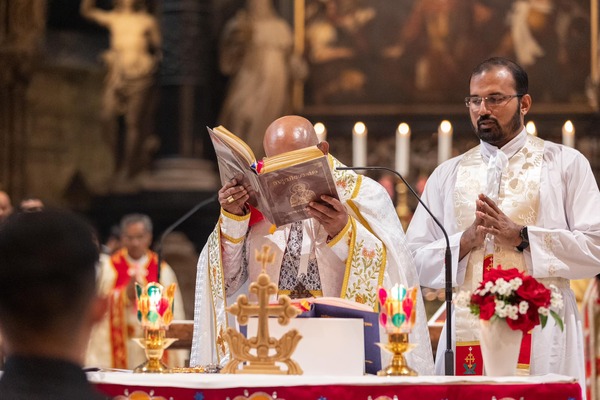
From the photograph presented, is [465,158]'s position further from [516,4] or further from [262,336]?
[516,4]

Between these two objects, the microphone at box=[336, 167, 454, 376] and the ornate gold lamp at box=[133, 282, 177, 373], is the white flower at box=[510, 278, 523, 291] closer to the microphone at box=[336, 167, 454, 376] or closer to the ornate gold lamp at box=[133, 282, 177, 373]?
the microphone at box=[336, 167, 454, 376]

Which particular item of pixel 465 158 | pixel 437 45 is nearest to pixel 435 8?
pixel 437 45

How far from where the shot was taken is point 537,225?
16.4 feet

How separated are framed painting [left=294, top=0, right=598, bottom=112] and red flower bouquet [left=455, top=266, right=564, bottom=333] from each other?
826 centimetres

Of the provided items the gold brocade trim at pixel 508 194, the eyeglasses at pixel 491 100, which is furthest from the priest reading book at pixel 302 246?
the eyeglasses at pixel 491 100

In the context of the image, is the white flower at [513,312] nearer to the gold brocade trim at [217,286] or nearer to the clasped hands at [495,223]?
the clasped hands at [495,223]

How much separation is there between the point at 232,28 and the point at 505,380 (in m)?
9.12

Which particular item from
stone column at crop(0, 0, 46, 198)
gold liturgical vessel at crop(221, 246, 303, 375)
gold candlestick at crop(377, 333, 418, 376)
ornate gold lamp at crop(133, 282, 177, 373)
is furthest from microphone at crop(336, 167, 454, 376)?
stone column at crop(0, 0, 46, 198)

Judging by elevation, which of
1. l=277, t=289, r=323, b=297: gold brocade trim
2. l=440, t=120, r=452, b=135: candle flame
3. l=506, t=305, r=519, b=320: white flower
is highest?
l=440, t=120, r=452, b=135: candle flame

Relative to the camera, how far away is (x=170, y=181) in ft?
39.4

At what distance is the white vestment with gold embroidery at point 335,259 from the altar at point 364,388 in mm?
903

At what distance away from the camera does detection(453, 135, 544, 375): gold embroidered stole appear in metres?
4.96

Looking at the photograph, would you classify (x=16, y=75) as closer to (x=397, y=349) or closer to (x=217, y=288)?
(x=217, y=288)

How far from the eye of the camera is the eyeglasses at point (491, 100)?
4867mm
